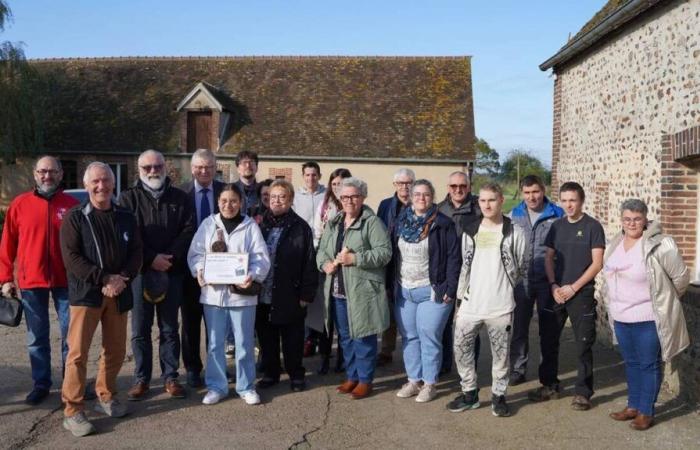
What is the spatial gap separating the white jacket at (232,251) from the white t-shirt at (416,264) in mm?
1184

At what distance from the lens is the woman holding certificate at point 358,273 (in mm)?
5609

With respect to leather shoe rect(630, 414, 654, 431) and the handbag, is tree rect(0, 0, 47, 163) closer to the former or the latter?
the handbag

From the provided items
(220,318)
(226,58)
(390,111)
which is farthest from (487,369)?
(226,58)

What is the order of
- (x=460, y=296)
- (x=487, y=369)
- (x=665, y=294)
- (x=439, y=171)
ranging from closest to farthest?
(x=665, y=294)
(x=460, y=296)
(x=487, y=369)
(x=439, y=171)

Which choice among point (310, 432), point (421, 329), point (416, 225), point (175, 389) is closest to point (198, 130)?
point (175, 389)

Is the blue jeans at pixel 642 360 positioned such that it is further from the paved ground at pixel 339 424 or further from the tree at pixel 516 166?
the tree at pixel 516 166

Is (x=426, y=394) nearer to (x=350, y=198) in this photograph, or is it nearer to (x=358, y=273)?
(x=358, y=273)

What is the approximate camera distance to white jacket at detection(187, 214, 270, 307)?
5.47m

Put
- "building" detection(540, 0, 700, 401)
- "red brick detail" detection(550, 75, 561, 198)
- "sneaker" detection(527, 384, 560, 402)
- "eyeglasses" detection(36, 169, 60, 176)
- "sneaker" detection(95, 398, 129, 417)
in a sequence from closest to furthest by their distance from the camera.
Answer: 1. "sneaker" detection(95, 398, 129, 417)
2. "eyeglasses" detection(36, 169, 60, 176)
3. "sneaker" detection(527, 384, 560, 402)
4. "building" detection(540, 0, 700, 401)
5. "red brick detail" detection(550, 75, 561, 198)

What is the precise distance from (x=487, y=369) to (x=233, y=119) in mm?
21223

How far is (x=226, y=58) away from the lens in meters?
29.2

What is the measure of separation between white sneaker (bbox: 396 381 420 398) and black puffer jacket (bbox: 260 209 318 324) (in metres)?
1.12

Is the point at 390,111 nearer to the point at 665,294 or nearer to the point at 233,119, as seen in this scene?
the point at 233,119

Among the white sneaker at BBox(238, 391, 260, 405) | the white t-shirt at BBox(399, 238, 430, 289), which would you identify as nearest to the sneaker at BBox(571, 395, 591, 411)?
the white t-shirt at BBox(399, 238, 430, 289)
